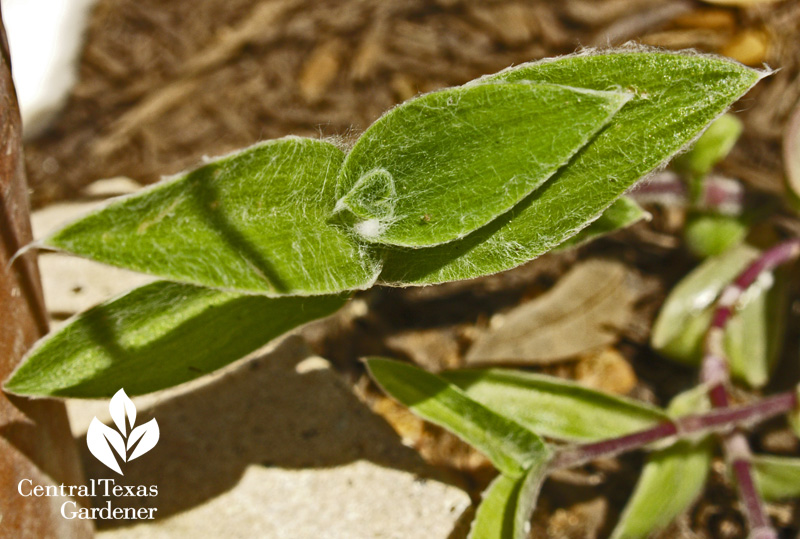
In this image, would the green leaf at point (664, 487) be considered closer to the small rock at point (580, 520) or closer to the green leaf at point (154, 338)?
the small rock at point (580, 520)

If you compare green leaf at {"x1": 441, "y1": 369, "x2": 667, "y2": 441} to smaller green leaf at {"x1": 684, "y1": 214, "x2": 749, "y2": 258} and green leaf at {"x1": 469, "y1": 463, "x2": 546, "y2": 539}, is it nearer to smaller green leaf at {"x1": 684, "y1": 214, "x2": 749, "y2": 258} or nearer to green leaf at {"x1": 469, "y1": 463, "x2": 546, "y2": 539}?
green leaf at {"x1": 469, "y1": 463, "x2": 546, "y2": 539}

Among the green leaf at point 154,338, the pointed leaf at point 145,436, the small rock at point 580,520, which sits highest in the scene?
the green leaf at point 154,338

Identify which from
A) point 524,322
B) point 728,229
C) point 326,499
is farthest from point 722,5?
point 326,499

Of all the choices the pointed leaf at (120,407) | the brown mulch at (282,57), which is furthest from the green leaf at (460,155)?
the brown mulch at (282,57)

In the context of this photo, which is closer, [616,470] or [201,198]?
[201,198]

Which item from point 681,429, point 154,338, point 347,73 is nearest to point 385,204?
point 154,338

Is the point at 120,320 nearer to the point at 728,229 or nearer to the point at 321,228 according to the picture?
the point at 321,228

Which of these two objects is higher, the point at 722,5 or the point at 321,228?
the point at 722,5
